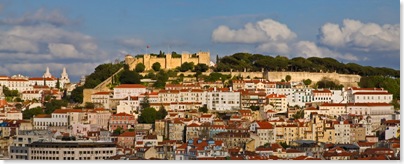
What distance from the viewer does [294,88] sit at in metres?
37.6

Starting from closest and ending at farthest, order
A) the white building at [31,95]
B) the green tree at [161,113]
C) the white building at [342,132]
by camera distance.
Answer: the white building at [342,132] < the green tree at [161,113] < the white building at [31,95]

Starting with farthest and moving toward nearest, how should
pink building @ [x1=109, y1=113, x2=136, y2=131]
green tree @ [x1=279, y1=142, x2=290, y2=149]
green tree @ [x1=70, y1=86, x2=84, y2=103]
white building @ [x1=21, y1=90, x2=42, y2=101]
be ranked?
white building @ [x1=21, y1=90, x2=42, y2=101]
green tree @ [x1=70, y1=86, x2=84, y2=103]
pink building @ [x1=109, y1=113, x2=136, y2=131]
green tree @ [x1=279, y1=142, x2=290, y2=149]

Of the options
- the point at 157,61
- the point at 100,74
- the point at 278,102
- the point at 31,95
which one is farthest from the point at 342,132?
the point at 31,95

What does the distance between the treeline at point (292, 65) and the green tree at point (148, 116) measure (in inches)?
297

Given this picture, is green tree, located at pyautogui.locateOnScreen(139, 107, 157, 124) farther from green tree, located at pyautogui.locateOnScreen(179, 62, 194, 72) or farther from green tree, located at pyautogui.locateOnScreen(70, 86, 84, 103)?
green tree, located at pyautogui.locateOnScreen(179, 62, 194, 72)

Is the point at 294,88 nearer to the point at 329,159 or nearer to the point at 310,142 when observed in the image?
the point at 310,142

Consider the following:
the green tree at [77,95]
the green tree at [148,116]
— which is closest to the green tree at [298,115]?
the green tree at [148,116]

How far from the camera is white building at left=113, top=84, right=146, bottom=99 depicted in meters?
36.7

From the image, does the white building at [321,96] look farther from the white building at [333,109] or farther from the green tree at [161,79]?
the green tree at [161,79]

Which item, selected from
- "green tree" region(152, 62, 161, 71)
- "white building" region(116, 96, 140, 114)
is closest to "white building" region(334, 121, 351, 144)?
"white building" region(116, 96, 140, 114)

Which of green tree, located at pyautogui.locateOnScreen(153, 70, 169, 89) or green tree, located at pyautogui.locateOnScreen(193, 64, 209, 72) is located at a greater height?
green tree, located at pyautogui.locateOnScreen(193, 64, 209, 72)

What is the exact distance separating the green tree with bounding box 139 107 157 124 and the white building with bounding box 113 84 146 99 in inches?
124

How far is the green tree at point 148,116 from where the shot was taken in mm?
33000

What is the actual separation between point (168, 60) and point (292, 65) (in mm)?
4388
